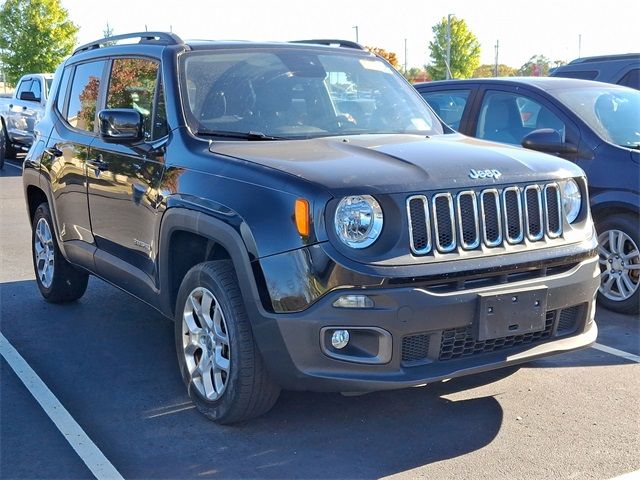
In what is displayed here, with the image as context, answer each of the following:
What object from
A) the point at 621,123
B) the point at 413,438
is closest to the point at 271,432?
the point at 413,438

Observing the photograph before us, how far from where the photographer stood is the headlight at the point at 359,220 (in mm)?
3508

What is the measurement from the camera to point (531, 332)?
149 inches

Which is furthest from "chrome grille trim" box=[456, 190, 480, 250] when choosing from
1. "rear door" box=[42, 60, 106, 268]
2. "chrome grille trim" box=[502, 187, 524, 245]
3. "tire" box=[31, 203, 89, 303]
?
"tire" box=[31, 203, 89, 303]

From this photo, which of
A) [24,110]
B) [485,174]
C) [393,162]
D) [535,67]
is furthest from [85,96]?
[535,67]

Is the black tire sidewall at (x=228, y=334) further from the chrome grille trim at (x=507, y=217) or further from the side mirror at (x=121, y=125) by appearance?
the chrome grille trim at (x=507, y=217)

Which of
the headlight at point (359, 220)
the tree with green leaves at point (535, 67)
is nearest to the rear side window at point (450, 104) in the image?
the headlight at point (359, 220)

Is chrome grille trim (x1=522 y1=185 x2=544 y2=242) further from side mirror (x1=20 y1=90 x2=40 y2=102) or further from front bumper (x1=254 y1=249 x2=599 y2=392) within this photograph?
side mirror (x1=20 y1=90 x2=40 y2=102)

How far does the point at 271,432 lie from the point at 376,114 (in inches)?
82.7

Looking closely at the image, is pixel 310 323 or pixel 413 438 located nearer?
pixel 310 323

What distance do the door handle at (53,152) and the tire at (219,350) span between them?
7.04ft

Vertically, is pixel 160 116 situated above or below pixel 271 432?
above

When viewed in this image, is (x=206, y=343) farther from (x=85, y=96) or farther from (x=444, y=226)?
(x=85, y=96)

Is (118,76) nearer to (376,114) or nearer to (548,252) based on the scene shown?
(376,114)

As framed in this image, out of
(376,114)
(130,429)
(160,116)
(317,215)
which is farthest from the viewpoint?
(376,114)
